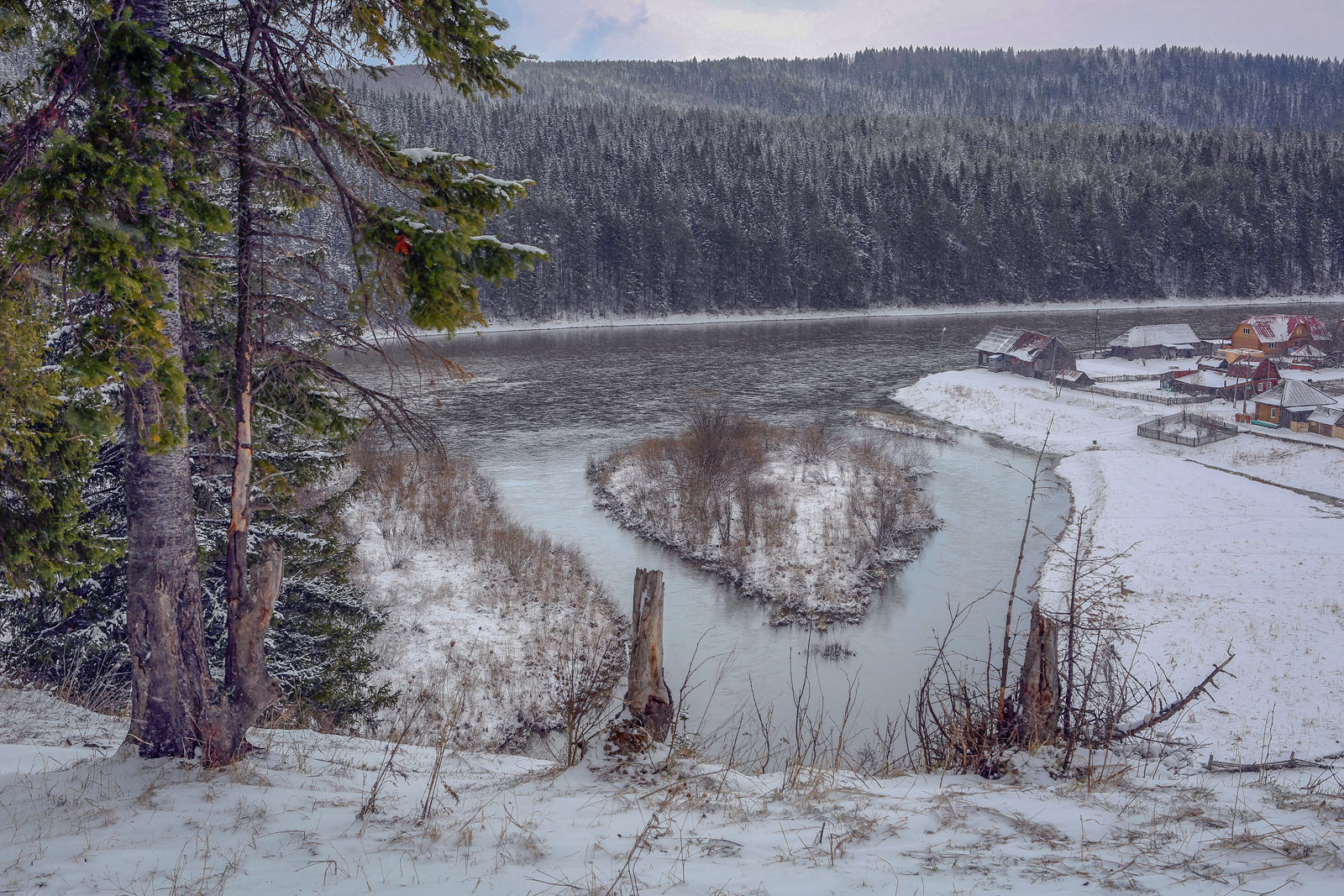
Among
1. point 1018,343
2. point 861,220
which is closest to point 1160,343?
point 1018,343

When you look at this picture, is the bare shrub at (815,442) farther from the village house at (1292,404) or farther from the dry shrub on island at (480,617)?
the village house at (1292,404)

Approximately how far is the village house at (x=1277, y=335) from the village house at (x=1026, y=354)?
1443cm

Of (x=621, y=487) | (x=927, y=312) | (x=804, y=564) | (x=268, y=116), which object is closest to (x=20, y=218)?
(x=268, y=116)

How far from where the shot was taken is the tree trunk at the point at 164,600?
594 cm

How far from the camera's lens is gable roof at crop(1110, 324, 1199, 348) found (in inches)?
2406

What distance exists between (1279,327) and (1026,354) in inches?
817

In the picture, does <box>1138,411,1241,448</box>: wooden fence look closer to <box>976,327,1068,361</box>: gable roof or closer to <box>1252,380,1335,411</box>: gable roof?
<box>1252,380,1335,411</box>: gable roof

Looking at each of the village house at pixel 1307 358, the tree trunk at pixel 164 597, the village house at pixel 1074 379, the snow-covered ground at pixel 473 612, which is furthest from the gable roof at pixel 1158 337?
the tree trunk at pixel 164 597

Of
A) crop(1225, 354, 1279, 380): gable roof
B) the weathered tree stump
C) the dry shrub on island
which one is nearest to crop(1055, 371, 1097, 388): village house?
crop(1225, 354, 1279, 380): gable roof

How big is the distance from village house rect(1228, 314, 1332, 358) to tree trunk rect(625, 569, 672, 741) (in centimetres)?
6391

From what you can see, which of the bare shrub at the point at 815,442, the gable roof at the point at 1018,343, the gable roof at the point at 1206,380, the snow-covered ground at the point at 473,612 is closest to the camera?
the snow-covered ground at the point at 473,612

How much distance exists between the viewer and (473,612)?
18438mm

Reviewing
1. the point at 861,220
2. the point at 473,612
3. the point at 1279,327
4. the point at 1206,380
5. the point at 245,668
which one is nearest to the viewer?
the point at 245,668

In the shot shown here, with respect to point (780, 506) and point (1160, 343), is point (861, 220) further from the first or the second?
point (780, 506)
